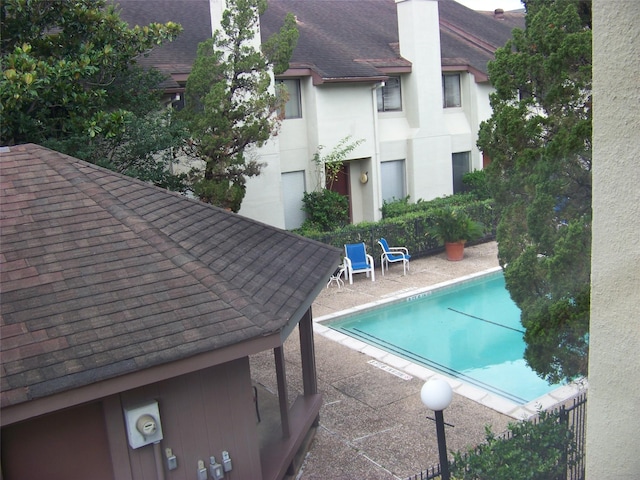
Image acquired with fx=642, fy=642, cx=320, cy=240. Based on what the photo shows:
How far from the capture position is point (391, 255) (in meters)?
19.4

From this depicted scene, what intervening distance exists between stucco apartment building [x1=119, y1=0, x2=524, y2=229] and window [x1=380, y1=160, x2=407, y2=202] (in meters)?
0.04

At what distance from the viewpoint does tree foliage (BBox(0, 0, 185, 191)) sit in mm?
11102

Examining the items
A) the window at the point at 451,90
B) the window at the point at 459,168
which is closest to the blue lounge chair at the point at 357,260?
the window at the point at 459,168

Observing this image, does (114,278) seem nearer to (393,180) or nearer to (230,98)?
(230,98)

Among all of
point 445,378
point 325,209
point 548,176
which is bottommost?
point 445,378

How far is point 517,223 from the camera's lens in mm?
8711

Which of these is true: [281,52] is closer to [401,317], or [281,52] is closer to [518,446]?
[401,317]

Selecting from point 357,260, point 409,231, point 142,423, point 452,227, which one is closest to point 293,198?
point 409,231

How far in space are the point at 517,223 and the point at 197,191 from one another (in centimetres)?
889

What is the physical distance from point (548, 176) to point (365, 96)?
49.5ft

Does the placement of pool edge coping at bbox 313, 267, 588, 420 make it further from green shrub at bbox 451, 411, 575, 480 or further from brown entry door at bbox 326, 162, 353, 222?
brown entry door at bbox 326, 162, 353, 222

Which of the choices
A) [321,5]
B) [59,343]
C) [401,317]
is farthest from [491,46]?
[59,343]

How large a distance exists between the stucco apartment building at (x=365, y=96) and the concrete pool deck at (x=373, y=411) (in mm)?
8131

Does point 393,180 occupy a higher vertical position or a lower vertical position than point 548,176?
lower
